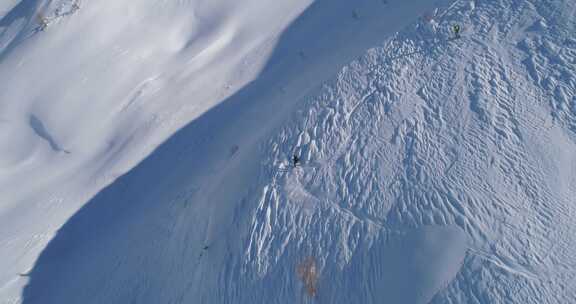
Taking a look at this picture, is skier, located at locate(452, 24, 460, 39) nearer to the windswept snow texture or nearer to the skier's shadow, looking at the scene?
the windswept snow texture

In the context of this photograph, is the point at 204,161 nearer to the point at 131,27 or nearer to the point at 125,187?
the point at 125,187

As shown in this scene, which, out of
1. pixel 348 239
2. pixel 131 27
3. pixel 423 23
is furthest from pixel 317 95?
Answer: pixel 131 27

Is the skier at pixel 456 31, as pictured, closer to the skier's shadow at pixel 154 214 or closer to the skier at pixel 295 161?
the skier's shadow at pixel 154 214

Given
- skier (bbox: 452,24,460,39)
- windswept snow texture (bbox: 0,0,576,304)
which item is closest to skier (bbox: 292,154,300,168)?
windswept snow texture (bbox: 0,0,576,304)

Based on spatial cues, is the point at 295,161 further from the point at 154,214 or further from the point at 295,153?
the point at 154,214

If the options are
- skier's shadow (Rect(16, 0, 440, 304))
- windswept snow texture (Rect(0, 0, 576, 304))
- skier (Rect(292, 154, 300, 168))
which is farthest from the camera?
skier's shadow (Rect(16, 0, 440, 304))
